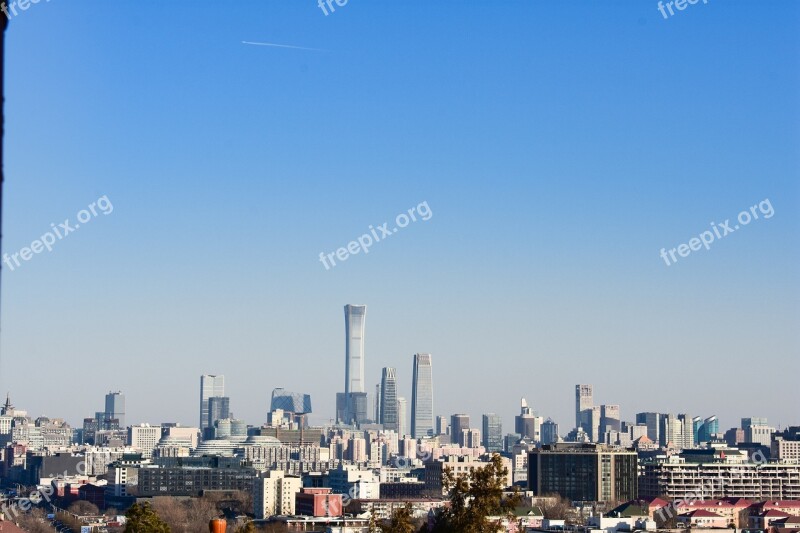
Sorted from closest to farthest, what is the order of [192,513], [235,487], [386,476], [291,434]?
[192,513] → [235,487] → [386,476] → [291,434]

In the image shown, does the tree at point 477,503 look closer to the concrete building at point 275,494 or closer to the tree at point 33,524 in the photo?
the tree at point 33,524

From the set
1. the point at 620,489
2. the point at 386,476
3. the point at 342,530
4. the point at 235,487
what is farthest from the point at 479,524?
the point at 386,476

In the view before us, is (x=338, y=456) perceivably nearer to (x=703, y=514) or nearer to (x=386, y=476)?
(x=386, y=476)

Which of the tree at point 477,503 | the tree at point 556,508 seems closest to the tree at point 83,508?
the tree at point 556,508

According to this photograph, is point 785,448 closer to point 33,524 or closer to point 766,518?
point 766,518

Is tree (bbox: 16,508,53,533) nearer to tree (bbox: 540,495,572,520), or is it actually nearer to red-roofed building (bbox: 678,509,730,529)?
tree (bbox: 540,495,572,520)

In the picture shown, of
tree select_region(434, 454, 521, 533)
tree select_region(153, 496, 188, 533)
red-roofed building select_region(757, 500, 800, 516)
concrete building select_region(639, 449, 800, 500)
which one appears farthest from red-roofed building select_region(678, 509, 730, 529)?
tree select_region(434, 454, 521, 533)

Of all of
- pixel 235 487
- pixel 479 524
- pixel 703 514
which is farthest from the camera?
pixel 235 487

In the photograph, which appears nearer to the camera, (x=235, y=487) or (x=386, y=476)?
(x=235, y=487)

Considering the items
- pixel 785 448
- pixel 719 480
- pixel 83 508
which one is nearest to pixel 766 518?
pixel 719 480
